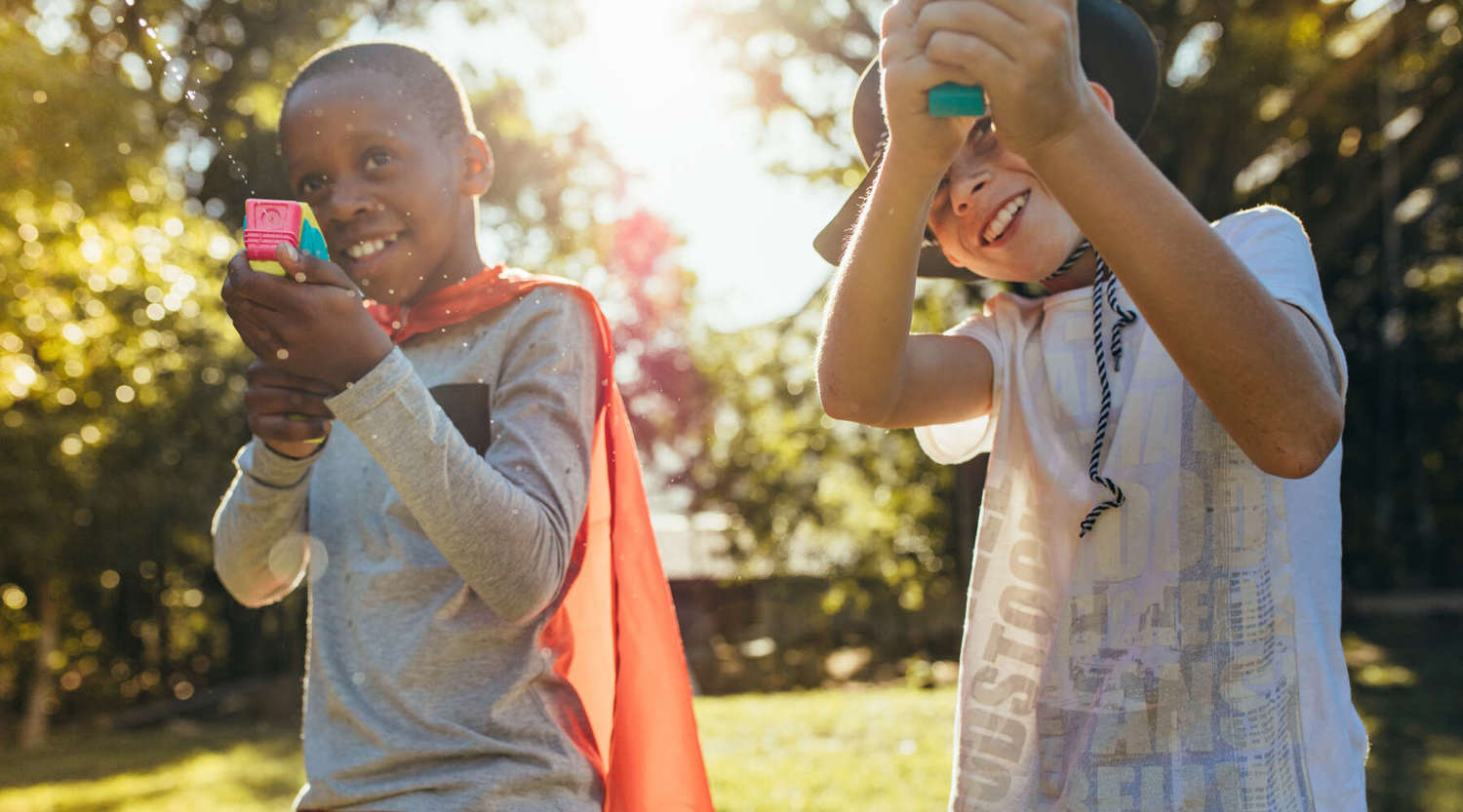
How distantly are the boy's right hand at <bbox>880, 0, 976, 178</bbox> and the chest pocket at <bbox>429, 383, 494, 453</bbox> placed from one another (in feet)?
2.50

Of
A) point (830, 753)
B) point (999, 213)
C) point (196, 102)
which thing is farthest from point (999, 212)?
point (830, 753)

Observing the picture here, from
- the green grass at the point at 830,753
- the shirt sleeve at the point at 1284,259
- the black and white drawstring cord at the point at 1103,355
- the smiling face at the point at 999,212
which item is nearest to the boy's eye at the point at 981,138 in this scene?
the smiling face at the point at 999,212

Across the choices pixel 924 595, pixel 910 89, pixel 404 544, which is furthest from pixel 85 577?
pixel 910 89

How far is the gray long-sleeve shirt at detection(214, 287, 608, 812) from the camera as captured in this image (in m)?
1.40

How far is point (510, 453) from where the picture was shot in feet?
5.10

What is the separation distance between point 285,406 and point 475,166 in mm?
560

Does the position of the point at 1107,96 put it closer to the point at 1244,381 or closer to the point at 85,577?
the point at 1244,381

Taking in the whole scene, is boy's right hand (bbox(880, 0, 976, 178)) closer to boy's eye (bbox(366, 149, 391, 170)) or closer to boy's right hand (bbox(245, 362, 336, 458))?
boy's right hand (bbox(245, 362, 336, 458))

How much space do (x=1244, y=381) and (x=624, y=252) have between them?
1320cm

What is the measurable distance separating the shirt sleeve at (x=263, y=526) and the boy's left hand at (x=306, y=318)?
40 centimetres

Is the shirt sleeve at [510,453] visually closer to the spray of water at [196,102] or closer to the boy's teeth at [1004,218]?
the spray of water at [196,102]

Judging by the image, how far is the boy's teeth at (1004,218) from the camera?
5.08 ft

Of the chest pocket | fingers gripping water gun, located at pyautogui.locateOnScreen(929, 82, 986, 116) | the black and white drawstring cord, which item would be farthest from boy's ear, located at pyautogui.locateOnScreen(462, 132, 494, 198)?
fingers gripping water gun, located at pyautogui.locateOnScreen(929, 82, 986, 116)

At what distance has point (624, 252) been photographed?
14.1 m
